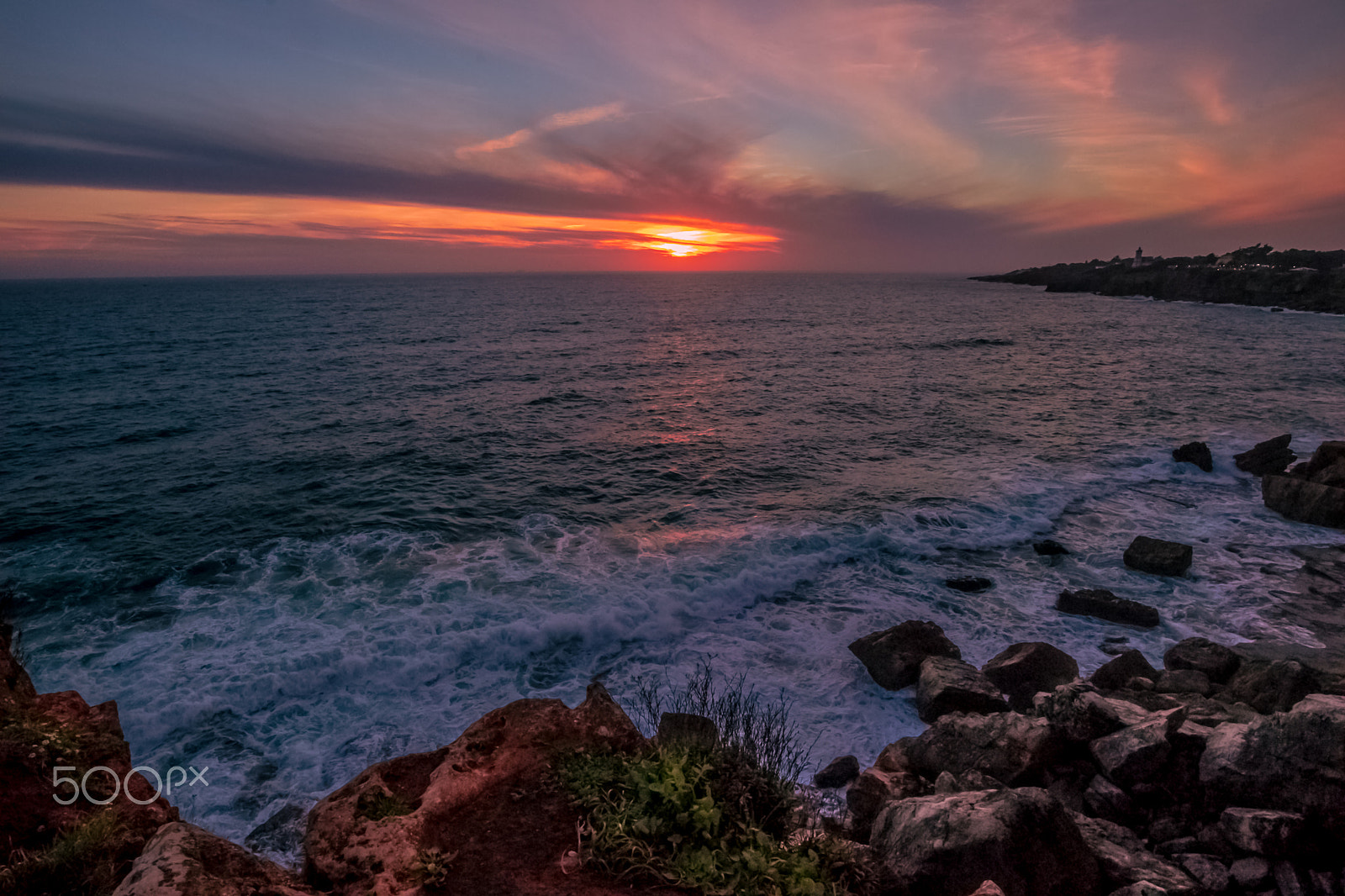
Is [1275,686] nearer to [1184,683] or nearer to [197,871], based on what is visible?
[1184,683]

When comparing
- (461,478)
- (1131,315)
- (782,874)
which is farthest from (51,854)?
(1131,315)

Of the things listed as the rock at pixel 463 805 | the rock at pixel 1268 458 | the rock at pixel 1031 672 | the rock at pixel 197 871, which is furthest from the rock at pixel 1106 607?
the rock at pixel 197 871

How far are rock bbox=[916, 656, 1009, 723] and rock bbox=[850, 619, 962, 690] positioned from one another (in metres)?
0.70

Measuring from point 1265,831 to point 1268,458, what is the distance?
30632mm

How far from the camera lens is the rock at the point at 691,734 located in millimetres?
7766

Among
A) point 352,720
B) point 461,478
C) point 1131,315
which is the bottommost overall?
point 352,720

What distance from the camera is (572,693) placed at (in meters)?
15.6

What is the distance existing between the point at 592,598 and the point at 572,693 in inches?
151

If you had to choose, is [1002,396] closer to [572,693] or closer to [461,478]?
[461,478]

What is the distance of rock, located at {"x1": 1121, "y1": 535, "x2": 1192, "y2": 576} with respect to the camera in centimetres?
2044

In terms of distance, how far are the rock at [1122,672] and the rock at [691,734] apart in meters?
11.3

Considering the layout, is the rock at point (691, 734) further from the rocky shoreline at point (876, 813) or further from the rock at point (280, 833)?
the rock at point (280, 833)

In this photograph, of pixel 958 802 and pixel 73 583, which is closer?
pixel 958 802

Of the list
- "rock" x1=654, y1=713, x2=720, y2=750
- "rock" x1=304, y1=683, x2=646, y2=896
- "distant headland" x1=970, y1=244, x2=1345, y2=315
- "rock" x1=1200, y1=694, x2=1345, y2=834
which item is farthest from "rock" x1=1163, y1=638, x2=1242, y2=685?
"distant headland" x1=970, y1=244, x2=1345, y2=315
